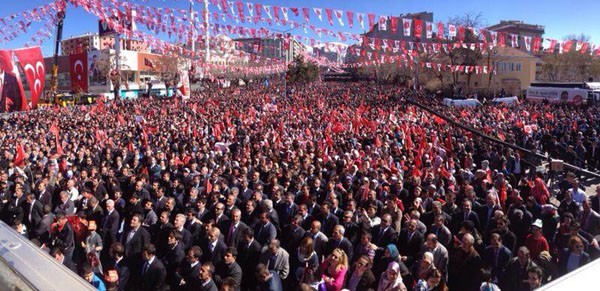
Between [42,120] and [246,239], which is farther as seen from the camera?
[42,120]

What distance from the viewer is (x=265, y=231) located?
5.55 meters

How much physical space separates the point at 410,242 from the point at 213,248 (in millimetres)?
2484

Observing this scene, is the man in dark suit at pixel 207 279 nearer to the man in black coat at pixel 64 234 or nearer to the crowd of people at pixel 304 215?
the crowd of people at pixel 304 215

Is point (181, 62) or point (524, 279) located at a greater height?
point (181, 62)

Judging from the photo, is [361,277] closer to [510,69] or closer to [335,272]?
[335,272]

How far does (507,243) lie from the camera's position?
5.43 metres

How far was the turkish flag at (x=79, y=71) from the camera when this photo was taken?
49375mm

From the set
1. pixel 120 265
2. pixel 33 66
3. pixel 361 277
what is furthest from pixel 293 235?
pixel 33 66

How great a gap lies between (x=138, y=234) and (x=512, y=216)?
5.38 metres

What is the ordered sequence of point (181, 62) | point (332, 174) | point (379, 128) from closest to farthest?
point (332, 174) < point (379, 128) < point (181, 62)

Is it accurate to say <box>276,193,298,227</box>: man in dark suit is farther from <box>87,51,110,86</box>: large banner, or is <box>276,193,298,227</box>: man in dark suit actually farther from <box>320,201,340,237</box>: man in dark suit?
<box>87,51,110,86</box>: large banner

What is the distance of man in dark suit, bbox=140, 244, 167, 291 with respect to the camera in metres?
4.36

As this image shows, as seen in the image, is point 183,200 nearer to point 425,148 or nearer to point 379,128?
point 425,148

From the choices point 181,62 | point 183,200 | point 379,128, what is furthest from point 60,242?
point 181,62
